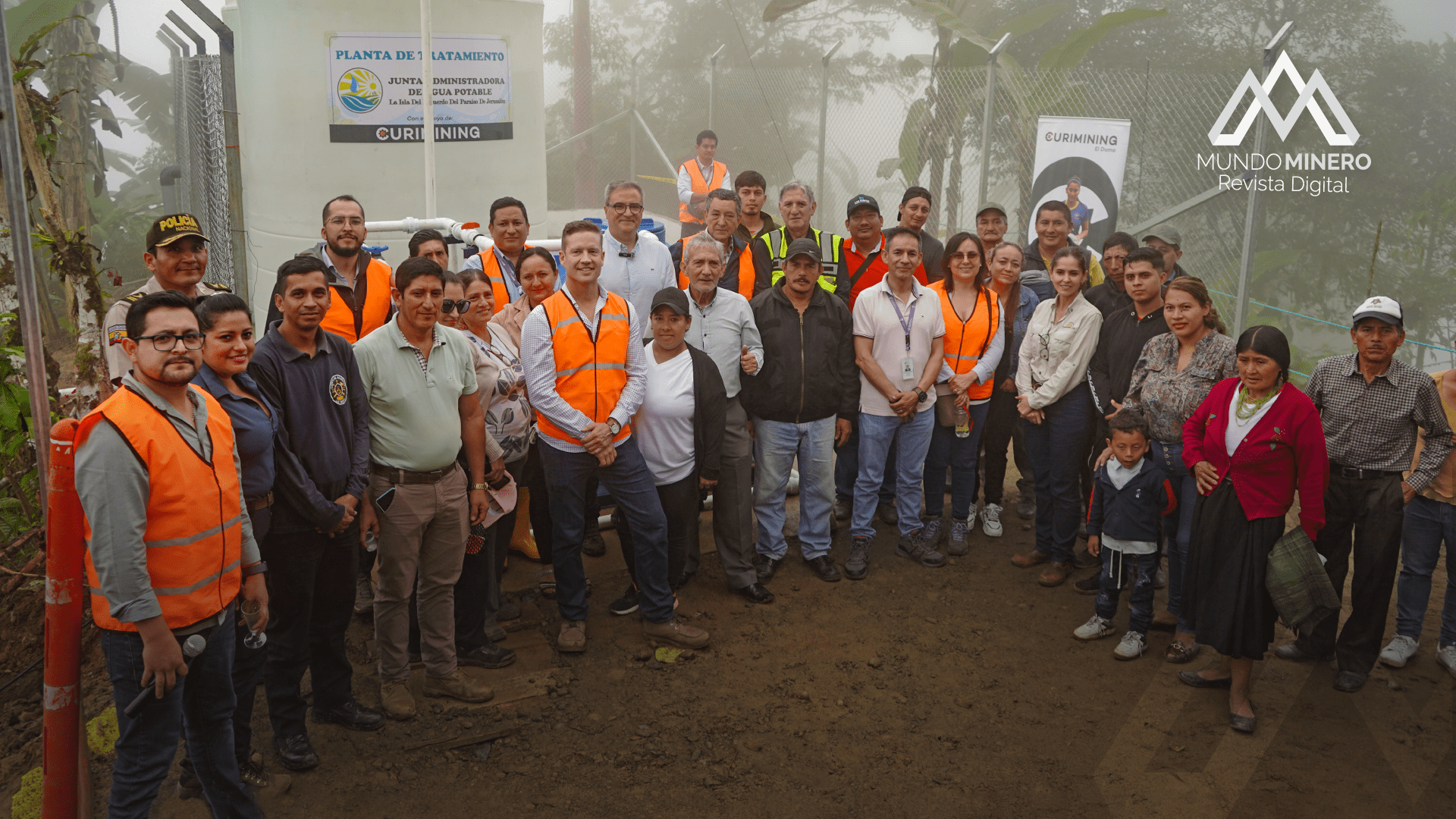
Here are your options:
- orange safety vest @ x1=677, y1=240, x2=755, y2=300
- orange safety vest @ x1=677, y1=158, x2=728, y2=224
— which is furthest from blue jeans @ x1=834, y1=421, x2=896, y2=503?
orange safety vest @ x1=677, y1=158, x2=728, y2=224

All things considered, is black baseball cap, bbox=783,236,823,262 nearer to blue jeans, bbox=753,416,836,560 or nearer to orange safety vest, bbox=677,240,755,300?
orange safety vest, bbox=677,240,755,300

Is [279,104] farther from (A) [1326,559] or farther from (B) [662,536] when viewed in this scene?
(A) [1326,559]

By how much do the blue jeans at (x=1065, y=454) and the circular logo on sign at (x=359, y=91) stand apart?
538 centimetres

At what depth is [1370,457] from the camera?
483cm

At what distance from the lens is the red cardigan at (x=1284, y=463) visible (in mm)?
4449

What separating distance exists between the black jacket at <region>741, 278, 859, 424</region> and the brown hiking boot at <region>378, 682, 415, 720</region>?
249 cm

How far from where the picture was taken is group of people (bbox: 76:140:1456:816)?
3262 millimetres

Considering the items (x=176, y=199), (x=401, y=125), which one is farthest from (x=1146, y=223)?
(x=176, y=199)

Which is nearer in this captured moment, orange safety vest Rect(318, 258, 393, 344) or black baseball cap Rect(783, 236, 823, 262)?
orange safety vest Rect(318, 258, 393, 344)

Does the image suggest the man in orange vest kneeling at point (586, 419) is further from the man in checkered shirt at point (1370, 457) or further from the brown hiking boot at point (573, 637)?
the man in checkered shirt at point (1370, 457)

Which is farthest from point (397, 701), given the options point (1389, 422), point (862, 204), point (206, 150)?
point (206, 150)

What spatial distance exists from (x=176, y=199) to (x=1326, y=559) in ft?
40.0

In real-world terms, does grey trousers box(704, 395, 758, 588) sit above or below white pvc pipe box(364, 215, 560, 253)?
below

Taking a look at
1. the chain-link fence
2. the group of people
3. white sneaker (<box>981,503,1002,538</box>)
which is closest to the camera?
the group of people
